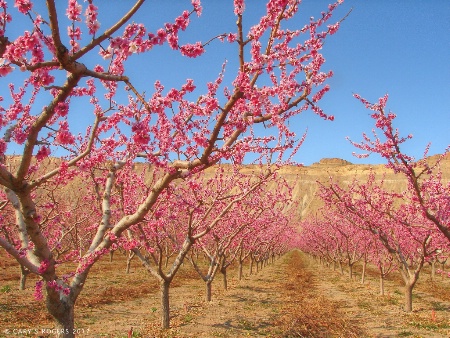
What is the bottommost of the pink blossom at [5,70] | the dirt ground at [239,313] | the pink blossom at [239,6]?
the dirt ground at [239,313]

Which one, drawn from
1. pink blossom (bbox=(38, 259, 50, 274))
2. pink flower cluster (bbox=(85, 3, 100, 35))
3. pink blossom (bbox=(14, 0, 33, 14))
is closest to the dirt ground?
pink blossom (bbox=(38, 259, 50, 274))

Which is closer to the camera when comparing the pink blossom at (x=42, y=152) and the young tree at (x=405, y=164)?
the pink blossom at (x=42, y=152)

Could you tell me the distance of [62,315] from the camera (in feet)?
18.3

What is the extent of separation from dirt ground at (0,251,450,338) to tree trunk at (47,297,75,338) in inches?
151

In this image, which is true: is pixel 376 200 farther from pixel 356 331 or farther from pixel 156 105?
pixel 156 105

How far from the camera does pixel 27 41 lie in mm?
3795

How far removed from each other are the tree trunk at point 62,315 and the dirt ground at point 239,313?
3841mm

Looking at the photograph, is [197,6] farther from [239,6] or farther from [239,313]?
[239,313]

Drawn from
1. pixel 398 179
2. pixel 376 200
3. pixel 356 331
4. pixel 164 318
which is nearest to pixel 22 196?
pixel 164 318

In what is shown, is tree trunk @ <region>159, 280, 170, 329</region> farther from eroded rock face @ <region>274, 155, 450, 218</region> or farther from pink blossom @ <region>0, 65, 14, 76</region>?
eroded rock face @ <region>274, 155, 450, 218</region>

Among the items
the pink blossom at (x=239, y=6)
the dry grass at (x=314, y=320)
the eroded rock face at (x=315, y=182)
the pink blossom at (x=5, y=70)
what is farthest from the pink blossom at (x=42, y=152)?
the eroded rock face at (x=315, y=182)

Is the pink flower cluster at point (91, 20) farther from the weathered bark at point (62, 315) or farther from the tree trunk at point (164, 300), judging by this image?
the tree trunk at point (164, 300)

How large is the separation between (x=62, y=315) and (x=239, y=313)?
33.8ft

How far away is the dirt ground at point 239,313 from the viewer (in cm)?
1146
